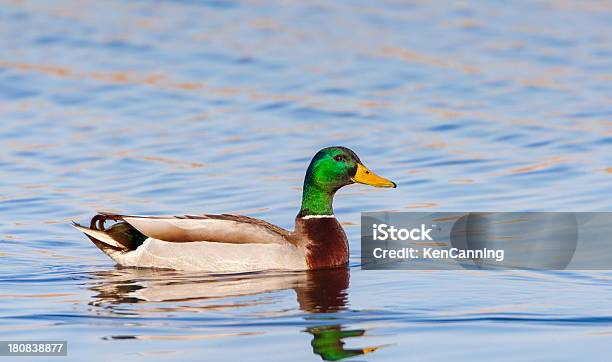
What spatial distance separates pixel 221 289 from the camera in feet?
30.1

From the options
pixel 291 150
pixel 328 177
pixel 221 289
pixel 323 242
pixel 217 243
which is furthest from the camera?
pixel 291 150

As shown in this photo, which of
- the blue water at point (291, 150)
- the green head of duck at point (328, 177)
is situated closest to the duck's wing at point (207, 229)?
the blue water at point (291, 150)

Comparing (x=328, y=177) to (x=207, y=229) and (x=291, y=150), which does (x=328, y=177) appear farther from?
(x=291, y=150)

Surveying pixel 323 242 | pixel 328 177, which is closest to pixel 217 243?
pixel 323 242

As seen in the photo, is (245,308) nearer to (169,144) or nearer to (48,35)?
(169,144)

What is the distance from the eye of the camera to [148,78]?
18859mm

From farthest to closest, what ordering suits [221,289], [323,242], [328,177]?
[328,177]
[323,242]
[221,289]

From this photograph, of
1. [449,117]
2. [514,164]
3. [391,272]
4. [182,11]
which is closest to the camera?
[391,272]

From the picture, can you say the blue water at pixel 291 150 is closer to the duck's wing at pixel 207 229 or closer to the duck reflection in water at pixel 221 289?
the duck reflection in water at pixel 221 289

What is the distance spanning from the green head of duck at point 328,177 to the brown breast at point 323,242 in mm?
132

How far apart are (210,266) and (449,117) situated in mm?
6714

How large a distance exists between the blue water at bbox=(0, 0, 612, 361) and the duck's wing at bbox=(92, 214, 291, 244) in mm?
323

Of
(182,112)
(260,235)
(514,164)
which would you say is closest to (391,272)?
(260,235)

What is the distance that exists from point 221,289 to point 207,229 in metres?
0.95
